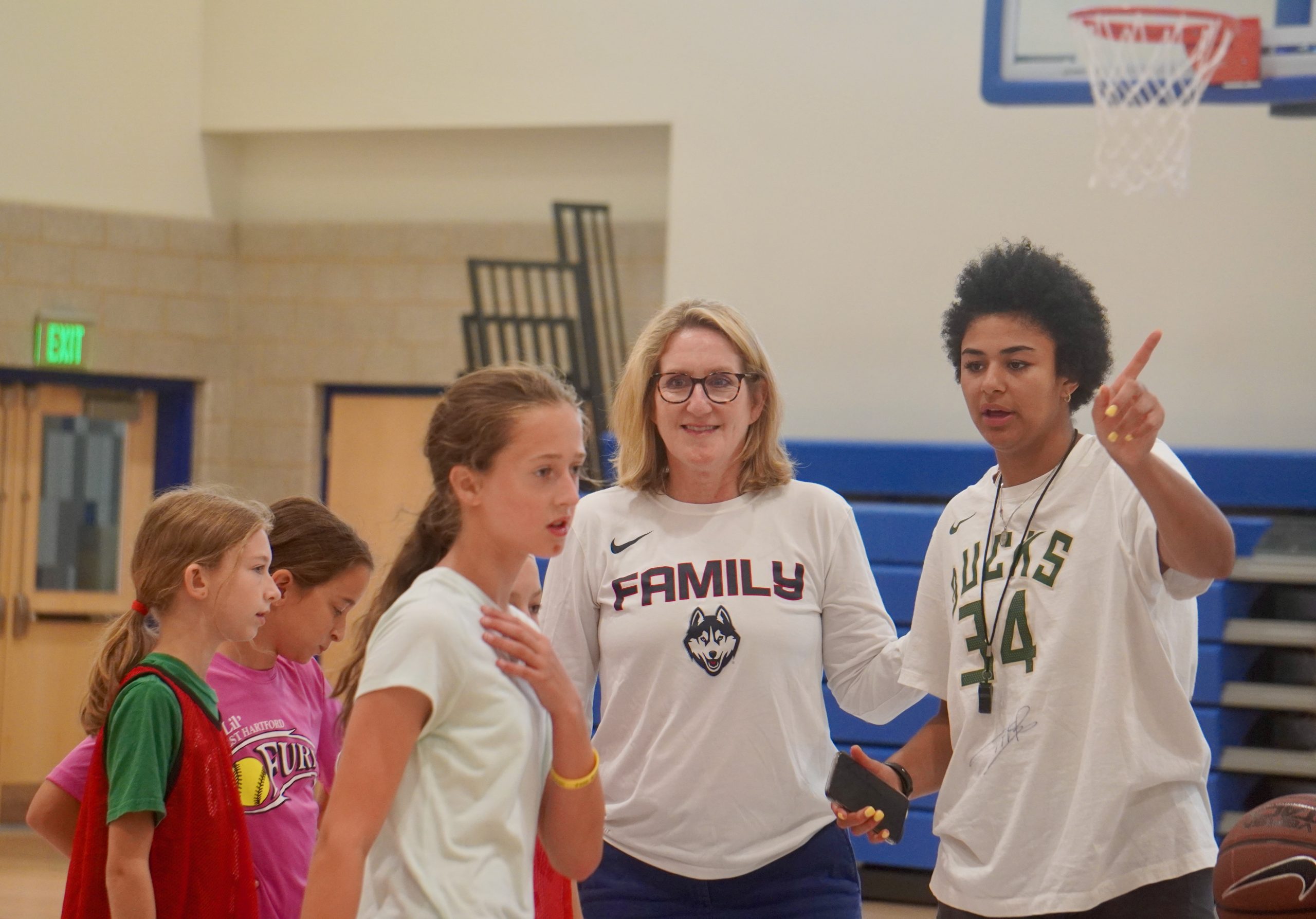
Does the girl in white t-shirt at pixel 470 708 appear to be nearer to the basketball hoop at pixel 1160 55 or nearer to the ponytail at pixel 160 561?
the ponytail at pixel 160 561

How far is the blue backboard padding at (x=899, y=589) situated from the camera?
19.4 feet

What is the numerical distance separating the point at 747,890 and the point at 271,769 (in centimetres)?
89

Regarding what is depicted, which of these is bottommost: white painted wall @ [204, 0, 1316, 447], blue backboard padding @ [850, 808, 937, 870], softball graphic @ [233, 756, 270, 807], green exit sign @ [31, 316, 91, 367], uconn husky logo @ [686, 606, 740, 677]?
blue backboard padding @ [850, 808, 937, 870]

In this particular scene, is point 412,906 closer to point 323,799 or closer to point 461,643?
point 461,643

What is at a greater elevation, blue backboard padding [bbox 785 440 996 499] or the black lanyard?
blue backboard padding [bbox 785 440 996 499]

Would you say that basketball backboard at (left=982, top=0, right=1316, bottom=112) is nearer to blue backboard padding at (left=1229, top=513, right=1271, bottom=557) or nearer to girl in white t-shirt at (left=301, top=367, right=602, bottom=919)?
blue backboard padding at (left=1229, top=513, right=1271, bottom=557)

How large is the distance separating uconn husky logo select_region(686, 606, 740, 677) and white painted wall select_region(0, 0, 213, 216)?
6.45 metres

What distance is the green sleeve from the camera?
6.73 ft

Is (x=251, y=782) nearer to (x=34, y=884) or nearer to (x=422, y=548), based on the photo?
(x=422, y=548)

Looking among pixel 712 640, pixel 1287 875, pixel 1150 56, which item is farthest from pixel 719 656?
pixel 1150 56

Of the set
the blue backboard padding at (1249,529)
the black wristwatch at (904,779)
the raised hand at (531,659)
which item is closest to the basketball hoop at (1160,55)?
the blue backboard padding at (1249,529)

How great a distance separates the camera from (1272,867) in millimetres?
3434
